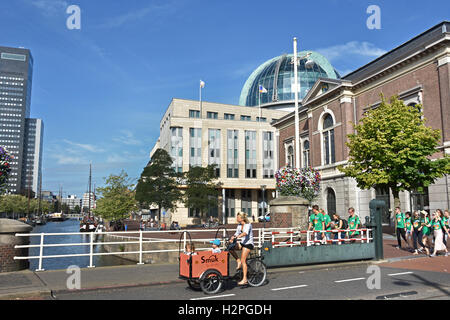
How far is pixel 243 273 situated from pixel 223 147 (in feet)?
184

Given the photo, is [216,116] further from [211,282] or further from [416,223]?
[211,282]

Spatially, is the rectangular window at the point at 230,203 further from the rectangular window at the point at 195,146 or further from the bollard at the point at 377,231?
the bollard at the point at 377,231

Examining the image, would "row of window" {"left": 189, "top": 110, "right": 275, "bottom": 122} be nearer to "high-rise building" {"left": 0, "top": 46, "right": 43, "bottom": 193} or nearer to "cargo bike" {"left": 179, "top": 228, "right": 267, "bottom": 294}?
"cargo bike" {"left": 179, "top": 228, "right": 267, "bottom": 294}

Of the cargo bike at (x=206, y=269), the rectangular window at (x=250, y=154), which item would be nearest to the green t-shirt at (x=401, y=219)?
the cargo bike at (x=206, y=269)

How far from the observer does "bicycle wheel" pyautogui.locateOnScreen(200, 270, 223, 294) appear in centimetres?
814

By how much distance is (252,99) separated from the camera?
3255 inches

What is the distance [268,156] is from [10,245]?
58.0 m

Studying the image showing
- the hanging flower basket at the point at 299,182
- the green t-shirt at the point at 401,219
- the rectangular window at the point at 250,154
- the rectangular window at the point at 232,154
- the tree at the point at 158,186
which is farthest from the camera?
the rectangular window at the point at 250,154

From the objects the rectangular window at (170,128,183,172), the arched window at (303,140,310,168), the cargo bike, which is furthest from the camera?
the rectangular window at (170,128,183,172)

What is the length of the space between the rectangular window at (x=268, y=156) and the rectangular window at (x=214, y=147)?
863 centimetres

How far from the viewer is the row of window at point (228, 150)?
202 feet

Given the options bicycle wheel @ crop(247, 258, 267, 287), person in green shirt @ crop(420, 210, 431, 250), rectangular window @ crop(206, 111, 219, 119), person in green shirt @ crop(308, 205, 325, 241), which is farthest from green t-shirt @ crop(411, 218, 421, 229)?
rectangular window @ crop(206, 111, 219, 119)

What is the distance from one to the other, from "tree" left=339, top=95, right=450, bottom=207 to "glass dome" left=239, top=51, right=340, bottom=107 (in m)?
51.4
